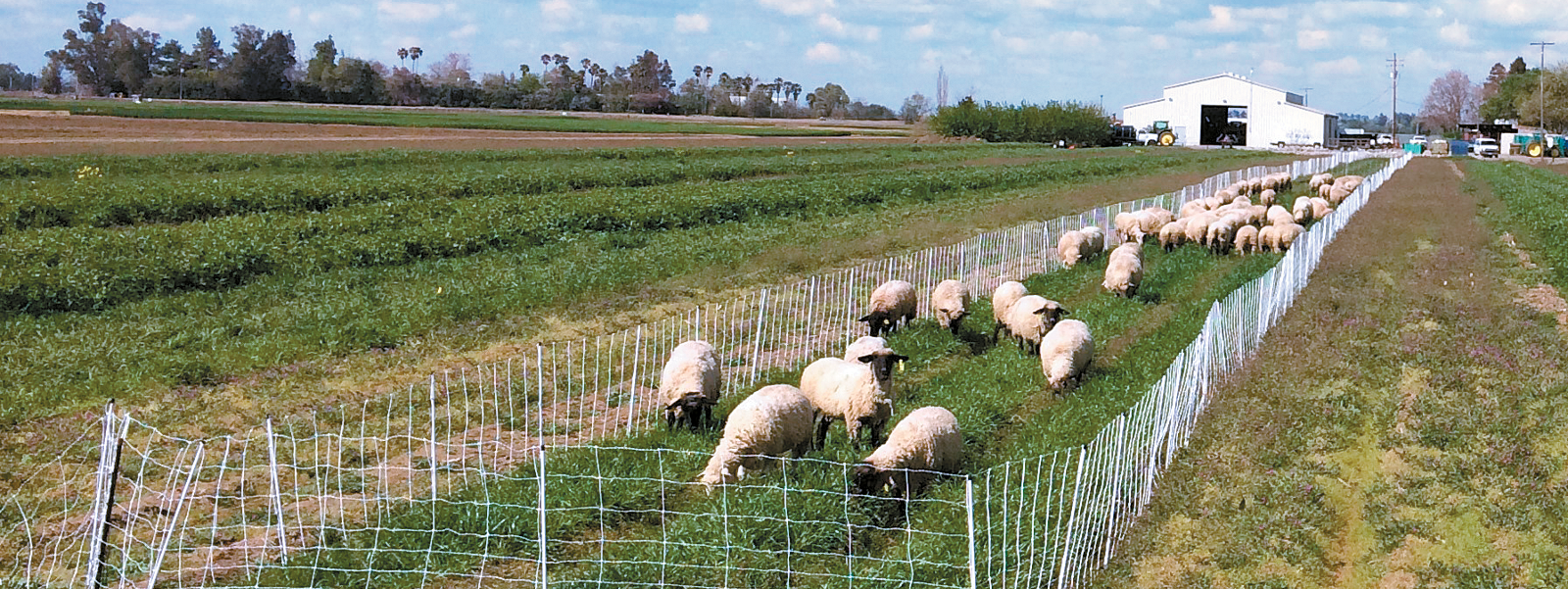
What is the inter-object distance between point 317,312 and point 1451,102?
187 m

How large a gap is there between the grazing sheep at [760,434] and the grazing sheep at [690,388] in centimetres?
102

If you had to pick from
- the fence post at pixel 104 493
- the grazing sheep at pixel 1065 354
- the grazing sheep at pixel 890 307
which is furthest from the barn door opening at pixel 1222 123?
the fence post at pixel 104 493

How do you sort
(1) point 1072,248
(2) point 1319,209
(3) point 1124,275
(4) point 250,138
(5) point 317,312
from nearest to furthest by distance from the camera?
(5) point 317,312 < (3) point 1124,275 < (1) point 1072,248 < (2) point 1319,209 < (4) point 250,138

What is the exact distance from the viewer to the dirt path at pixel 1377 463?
8.91m

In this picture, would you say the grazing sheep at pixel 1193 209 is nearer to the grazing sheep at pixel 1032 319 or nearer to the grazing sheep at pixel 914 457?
the grazing sheep at pixel 1032 319

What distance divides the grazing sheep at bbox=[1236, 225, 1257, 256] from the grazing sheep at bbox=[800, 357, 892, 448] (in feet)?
56.1

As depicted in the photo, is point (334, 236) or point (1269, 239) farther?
point (1269, 239)

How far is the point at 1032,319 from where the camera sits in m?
15.7

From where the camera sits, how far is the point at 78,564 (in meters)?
8.58

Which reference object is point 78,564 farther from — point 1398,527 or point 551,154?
point 551,154

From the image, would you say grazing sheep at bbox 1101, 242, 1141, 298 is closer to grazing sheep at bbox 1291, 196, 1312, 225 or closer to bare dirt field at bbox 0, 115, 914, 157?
grazing sheep at bbox 1291, 196, 1312, 225

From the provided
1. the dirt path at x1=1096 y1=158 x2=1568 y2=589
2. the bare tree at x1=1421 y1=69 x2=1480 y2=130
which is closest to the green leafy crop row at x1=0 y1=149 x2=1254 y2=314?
the dirt path at x1=1096 y1=158 x2=1568 y2=589

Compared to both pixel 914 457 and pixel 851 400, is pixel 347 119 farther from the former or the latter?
pixel 914 457

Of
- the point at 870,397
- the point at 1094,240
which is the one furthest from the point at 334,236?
the point at 870,397
